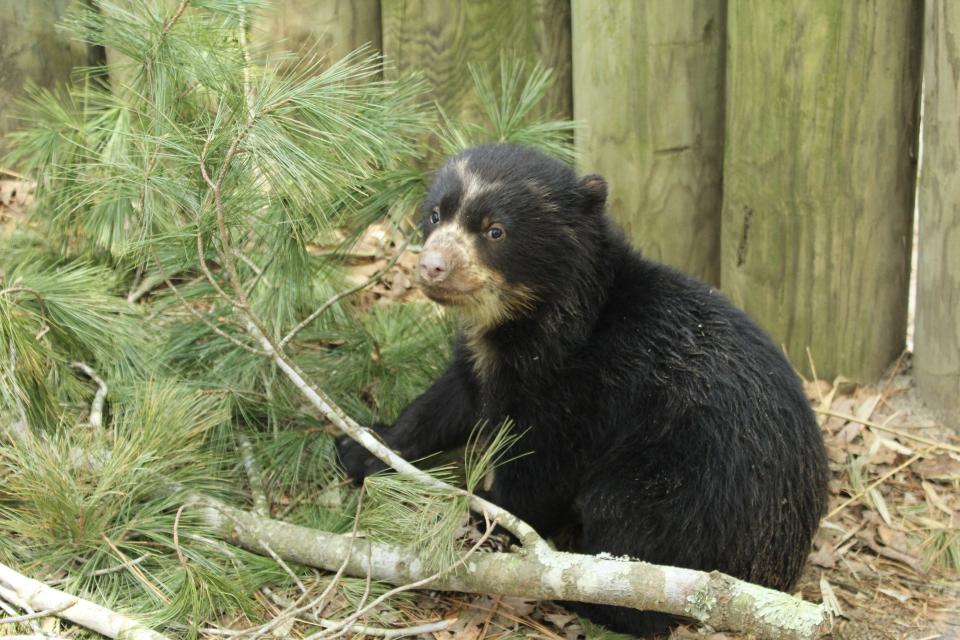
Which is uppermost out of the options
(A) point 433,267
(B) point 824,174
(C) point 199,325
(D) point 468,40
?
(D) point 468,40

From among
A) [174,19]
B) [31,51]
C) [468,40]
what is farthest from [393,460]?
[31,51]

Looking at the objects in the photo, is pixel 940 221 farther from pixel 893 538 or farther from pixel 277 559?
pixel 277 559

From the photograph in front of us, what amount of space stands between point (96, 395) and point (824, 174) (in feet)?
11.6

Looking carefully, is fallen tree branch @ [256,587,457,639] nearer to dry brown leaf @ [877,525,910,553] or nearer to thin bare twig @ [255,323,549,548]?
thin bare twig @ [255,323,549,548]

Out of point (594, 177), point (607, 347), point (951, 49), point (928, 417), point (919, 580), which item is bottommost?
point (919, 580)

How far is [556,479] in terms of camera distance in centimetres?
458

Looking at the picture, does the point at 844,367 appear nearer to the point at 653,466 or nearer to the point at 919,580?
the point at 919,580

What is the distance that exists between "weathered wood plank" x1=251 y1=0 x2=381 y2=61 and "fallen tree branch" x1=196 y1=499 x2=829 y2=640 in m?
2.83

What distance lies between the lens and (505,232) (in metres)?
4.54

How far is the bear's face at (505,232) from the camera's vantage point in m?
4.50

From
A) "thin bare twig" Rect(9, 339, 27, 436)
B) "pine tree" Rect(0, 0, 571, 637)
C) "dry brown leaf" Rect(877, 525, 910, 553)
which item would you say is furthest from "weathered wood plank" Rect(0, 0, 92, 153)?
"dry brown leaf" Rect(877, 525, 910, 553)

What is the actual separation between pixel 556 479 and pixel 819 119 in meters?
2.15

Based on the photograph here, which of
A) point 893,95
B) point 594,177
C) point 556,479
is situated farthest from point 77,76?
point 893,95

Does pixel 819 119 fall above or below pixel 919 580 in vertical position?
above
